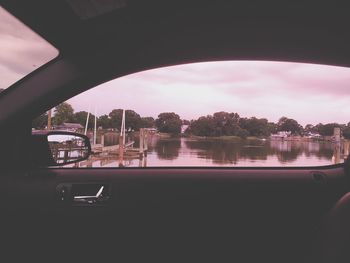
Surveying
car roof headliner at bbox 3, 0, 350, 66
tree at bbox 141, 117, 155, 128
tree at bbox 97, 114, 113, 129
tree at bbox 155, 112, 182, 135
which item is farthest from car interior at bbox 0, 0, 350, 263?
tree at bbox 155, 112, 182, 135

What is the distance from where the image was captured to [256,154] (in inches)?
144

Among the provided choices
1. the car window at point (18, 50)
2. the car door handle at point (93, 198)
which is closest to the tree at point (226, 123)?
the car door handle at point (93, 198)

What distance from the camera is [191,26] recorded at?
2248 millimetres

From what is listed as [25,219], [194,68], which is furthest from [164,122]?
[25,219]

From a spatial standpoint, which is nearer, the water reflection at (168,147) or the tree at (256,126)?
the water reflection at (168,147)

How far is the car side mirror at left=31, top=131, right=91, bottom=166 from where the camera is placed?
74.6 inches

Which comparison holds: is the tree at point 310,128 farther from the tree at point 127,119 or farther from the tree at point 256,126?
the tree at point 127,119

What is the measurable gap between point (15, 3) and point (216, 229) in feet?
5.89

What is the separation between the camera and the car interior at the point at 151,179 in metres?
1.86

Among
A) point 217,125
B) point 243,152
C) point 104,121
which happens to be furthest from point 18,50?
point 243,152

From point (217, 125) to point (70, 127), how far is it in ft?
5.75

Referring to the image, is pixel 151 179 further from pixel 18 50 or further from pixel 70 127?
pixel 18 50

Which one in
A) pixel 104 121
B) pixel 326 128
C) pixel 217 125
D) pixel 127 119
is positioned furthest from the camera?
pixel 217 125

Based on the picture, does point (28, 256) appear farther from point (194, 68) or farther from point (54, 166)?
point (194, 68)
